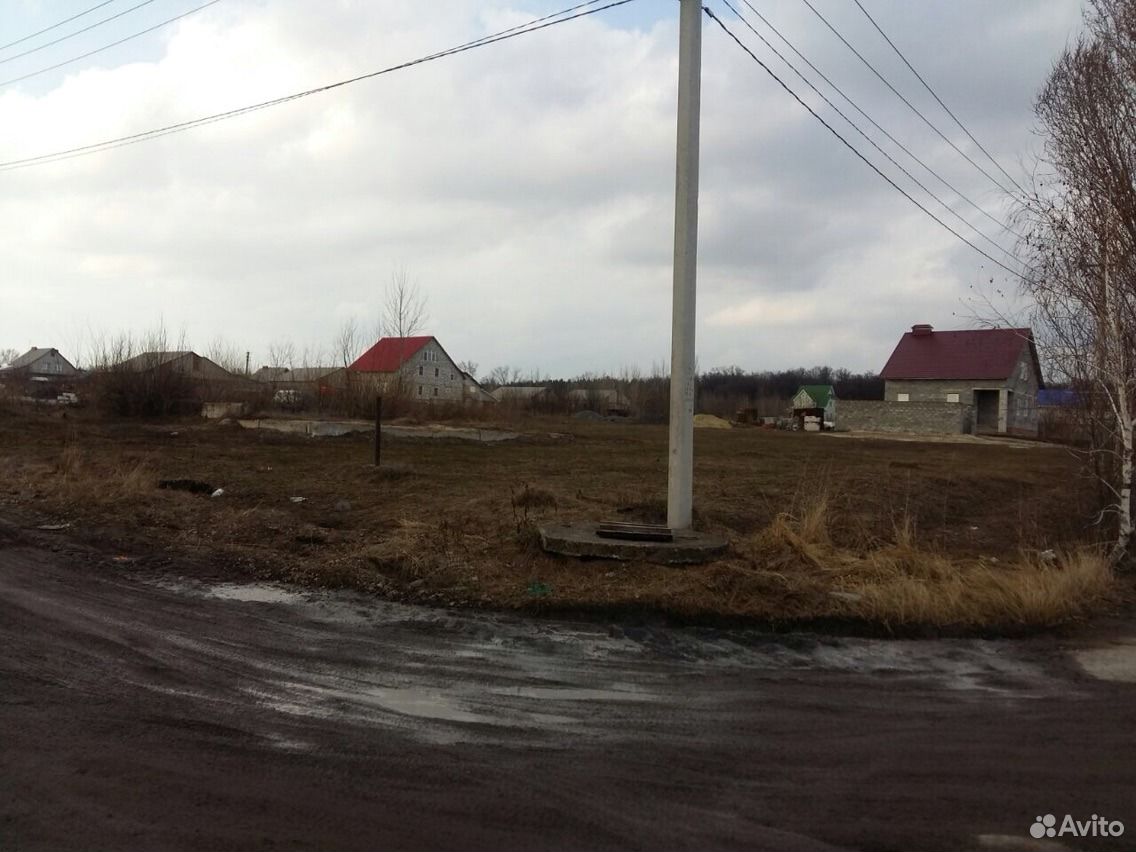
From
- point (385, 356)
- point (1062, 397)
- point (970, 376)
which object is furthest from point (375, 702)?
point (970, 376)

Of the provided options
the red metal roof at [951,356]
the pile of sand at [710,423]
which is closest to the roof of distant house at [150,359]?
the pile of sand at [710,423]

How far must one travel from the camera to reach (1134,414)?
394 inches

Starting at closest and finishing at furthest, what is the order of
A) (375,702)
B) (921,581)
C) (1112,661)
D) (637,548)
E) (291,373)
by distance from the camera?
(375,702) → (1112,661) → (921,581) → (637,548) → (291,373)

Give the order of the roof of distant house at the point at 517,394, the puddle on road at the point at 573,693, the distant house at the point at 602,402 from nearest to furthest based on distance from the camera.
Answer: the puddle on road at the point at 573,693, the roof of distant house at the point at 517,394, the distant house at the point at 602,402

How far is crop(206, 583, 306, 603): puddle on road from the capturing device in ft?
23.9

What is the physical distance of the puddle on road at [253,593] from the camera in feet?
23.9

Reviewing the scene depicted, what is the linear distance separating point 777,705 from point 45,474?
1354 centimetres

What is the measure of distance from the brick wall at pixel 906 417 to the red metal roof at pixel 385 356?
29.6m

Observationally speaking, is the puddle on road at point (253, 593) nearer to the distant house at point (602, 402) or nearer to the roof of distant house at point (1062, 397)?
the roof of distant house at point (1062, 397)

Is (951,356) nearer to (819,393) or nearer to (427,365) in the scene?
(819,393)

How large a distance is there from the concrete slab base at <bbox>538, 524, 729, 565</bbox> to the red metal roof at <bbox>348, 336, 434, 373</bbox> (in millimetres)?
35408

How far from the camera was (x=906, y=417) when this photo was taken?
52.4m

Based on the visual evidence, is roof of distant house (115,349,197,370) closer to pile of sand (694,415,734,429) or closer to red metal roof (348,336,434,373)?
red metal roof (348,336,434,373)

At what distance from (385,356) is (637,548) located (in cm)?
5151
